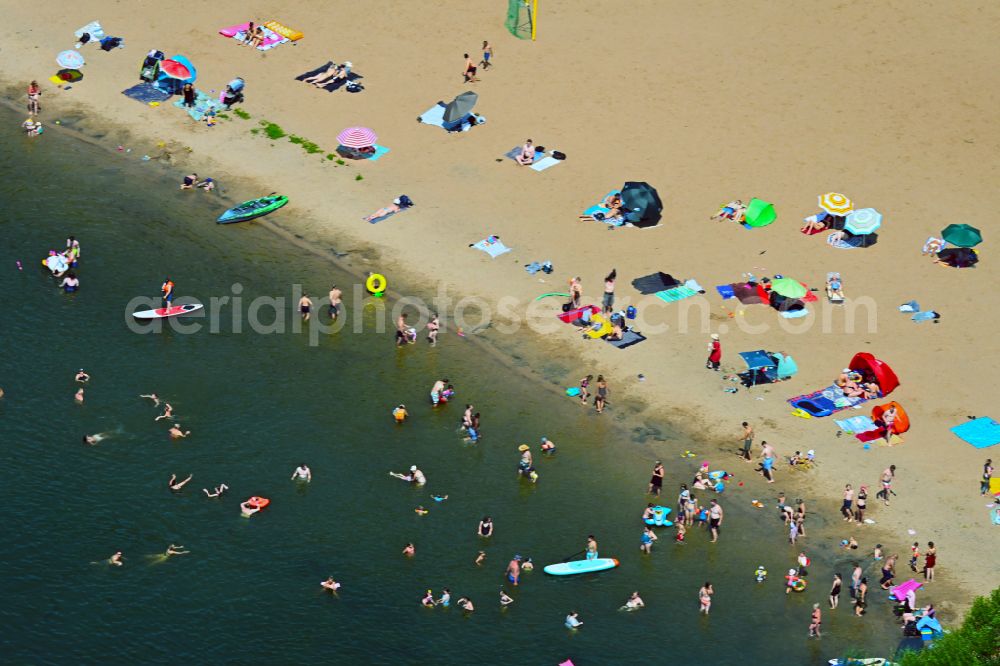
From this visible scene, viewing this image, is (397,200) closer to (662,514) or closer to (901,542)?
(662,514)

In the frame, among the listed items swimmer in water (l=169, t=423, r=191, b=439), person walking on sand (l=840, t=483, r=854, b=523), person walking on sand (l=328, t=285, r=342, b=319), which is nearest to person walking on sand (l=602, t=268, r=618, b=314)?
person walking on sand (l=328, t=285, r=342, b=319)

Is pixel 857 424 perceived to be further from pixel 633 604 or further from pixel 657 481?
pixel 633 604

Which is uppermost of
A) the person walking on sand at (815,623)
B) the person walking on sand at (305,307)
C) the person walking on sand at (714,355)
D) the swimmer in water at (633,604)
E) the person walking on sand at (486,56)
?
the person walking on sand at (486,56)

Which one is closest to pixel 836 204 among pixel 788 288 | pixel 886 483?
pixel 788 288

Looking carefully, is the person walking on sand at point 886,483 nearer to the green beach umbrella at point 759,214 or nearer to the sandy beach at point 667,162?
the sandy beach at point 667,162

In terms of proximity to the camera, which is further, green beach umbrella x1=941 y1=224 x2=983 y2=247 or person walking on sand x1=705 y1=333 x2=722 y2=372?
green beach umbrella x1=941 y1=224 x2=983 y2=247

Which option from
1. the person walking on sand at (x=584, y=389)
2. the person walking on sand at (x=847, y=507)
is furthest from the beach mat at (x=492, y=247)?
the person walking on sand at (x=847, y=507)

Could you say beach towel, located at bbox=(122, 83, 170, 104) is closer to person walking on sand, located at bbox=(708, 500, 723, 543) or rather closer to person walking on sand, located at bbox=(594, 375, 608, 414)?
person walking on sand, located at bbox=(594, 375, 608, 414)
